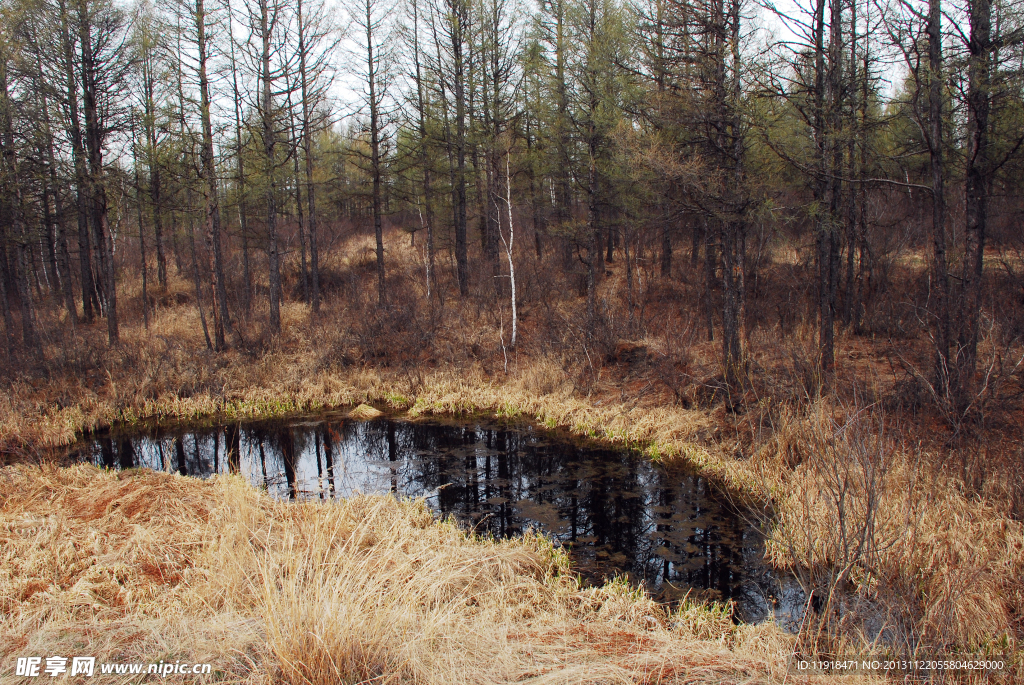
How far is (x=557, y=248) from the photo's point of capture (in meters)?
23.3

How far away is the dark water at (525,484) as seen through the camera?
6.21 meters

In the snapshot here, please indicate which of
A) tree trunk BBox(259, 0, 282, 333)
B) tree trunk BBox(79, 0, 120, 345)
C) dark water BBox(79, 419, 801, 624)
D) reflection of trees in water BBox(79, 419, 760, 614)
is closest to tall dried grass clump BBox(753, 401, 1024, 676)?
dark water BBox(79, 419, 801, 624)

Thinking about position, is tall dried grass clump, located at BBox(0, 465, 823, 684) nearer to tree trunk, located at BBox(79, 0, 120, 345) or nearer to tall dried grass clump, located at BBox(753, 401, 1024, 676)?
tall dried grass clump, located at BBox(753, 401, 1024, 676)

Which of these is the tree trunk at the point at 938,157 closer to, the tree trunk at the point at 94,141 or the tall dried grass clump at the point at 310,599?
the tall dried grass clump at the point at 310,599

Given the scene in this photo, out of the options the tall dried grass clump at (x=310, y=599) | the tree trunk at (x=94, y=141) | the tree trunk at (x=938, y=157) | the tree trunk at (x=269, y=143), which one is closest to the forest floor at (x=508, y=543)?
the tall dried grass clump at (x=310, y=599)

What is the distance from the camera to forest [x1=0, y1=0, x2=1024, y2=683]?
16.5ft

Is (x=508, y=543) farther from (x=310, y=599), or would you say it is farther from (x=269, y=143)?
(x=269, y=143)

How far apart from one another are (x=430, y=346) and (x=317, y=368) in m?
3.06

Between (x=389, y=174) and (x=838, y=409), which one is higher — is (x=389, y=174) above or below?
above

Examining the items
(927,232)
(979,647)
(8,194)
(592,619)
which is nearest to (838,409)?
(979,647)

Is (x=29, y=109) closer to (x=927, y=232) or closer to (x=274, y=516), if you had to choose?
(x=274, y=516)

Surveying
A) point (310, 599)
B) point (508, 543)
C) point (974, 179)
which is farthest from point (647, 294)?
point (310, 599)

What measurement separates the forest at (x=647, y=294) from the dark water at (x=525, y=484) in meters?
0.58

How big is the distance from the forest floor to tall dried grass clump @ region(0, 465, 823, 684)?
22 mm
